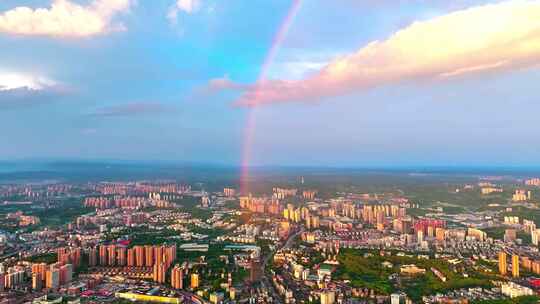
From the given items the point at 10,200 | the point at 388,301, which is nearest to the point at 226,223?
the point at 388,301

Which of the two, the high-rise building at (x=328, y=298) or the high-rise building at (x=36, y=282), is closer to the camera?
the high-rise building at (x=328, y=298)

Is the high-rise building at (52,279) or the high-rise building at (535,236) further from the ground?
the high-rise building at (535,236)

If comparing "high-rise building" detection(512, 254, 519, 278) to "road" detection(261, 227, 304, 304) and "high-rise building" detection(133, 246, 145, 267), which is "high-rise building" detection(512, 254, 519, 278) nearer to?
"road" detection(261, 227, 304, 304)

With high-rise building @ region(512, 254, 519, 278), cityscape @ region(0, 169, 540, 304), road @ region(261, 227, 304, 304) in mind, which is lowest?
road @ region(261, 227, 304, 304)

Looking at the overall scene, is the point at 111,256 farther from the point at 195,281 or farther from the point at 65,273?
the point at 195,281

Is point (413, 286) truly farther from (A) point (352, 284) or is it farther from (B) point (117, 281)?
(B) point (117, 281)

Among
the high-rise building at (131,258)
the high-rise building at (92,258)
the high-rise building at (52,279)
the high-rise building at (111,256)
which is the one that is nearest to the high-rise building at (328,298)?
the high-rise building at (131,258)

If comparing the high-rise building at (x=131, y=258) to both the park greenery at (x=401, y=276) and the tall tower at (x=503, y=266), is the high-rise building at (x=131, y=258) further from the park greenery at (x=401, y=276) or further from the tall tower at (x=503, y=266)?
the tall tower at (x=503, y=266)

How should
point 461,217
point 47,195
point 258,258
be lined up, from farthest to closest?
1. point 47,195
2. point 461,217
3. point 258,258

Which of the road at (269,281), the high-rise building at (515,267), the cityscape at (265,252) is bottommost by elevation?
the road at (269,281)

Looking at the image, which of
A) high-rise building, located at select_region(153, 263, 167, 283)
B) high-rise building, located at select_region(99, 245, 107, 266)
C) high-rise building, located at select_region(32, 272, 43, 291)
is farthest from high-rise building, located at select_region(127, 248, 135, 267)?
high-rise building, located at select_region(32, 272, 43, 291)

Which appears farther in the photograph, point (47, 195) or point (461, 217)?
point (47, 195)
